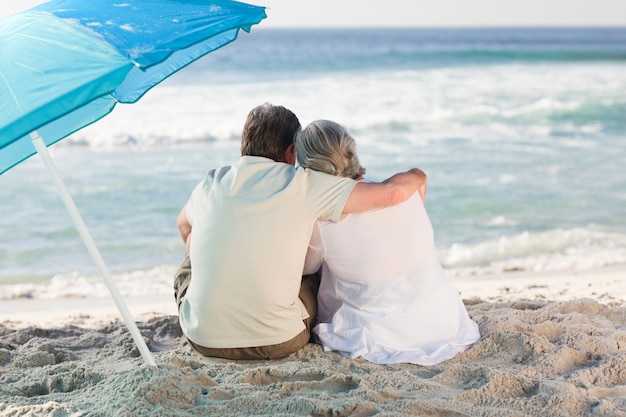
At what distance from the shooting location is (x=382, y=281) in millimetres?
3316

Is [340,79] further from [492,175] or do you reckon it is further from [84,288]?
[84,288]

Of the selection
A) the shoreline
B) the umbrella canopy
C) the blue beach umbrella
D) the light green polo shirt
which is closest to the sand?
the light green polo shirt

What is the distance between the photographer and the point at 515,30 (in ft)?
120

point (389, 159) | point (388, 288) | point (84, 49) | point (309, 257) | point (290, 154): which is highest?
point (84, 49)

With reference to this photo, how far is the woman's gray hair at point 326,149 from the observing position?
3160mm

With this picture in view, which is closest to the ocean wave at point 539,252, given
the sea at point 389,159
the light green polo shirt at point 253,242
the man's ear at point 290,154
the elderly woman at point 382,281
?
the sea at point 389,159

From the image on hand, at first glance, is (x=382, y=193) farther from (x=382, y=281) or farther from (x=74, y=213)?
(x=74, y=213)

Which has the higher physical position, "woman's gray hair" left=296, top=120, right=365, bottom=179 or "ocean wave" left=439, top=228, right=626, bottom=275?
"woman's gray hair" left=296, top=120, right=365, bottom=179

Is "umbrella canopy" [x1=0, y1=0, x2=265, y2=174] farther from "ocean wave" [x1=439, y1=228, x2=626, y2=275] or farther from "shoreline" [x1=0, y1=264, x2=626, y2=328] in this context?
"ocean wave" [x1=439, y1=228, x2=626, y2=275]

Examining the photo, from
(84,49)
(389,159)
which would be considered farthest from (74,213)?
(389,159)

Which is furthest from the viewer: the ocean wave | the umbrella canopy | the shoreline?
the ocean wave

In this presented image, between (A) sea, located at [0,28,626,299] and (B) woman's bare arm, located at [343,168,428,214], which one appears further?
(A) sea, located at [0,28,626,299]

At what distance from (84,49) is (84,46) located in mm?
31

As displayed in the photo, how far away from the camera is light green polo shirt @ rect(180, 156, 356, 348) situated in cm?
310
